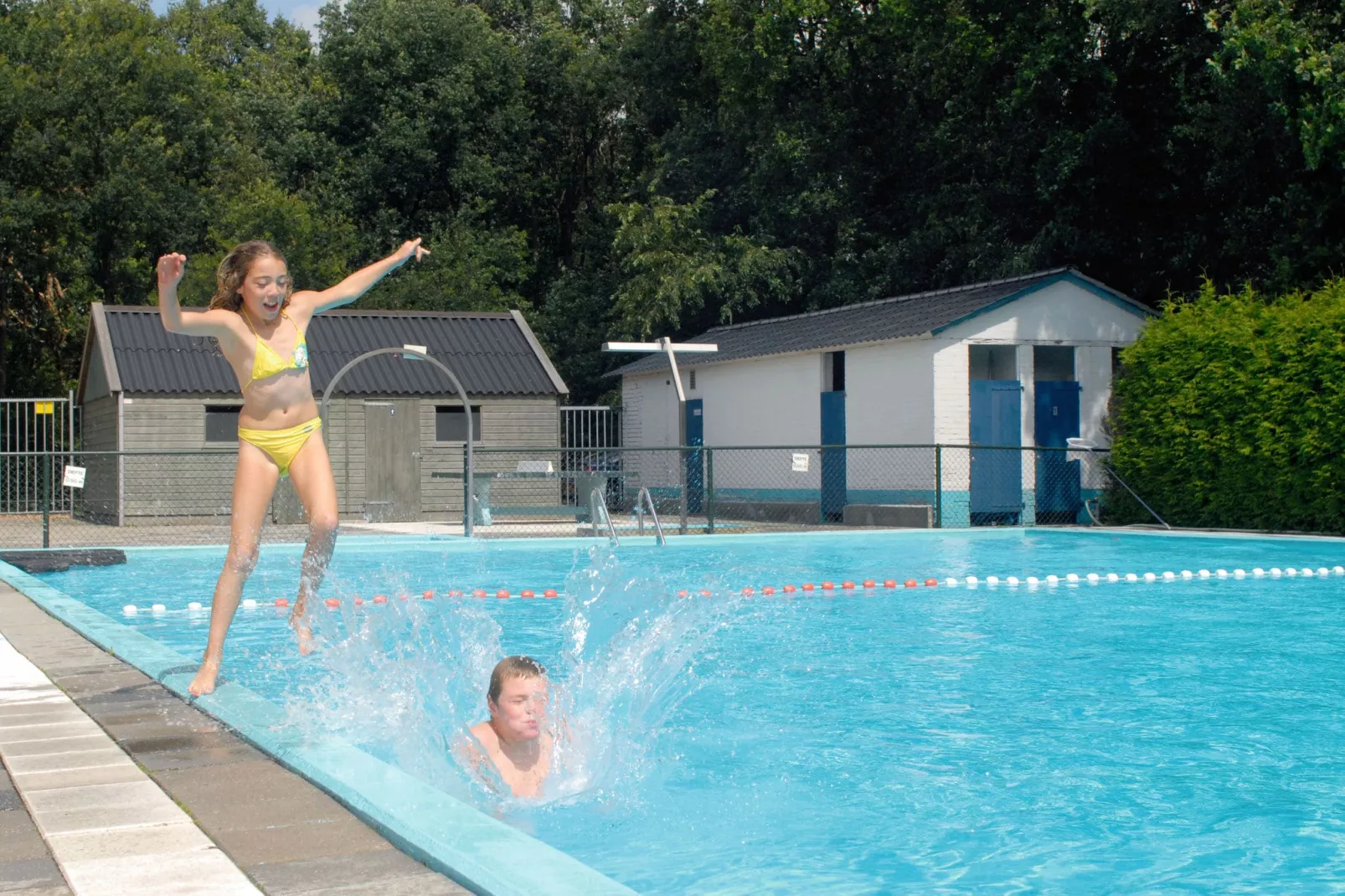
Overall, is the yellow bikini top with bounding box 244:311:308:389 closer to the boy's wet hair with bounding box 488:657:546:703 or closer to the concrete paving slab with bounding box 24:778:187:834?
the boy's wet hair with bounding box 488:657:546:703

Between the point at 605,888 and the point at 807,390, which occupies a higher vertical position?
the point at 807,390

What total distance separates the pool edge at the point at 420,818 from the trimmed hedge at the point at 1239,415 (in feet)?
56.4

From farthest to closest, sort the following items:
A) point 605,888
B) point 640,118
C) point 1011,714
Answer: point 640,118
point 1011,714
point 605,888

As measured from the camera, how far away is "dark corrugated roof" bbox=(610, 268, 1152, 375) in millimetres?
24641

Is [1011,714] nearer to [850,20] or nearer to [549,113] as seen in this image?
[850,20]

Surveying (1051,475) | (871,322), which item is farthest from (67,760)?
(871,322)

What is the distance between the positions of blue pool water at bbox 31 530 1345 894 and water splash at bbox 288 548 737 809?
18 millimetres

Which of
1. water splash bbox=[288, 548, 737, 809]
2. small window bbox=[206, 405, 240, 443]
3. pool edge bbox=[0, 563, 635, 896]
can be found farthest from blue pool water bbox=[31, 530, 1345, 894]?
small window bbox=[206, 405, 240, 443]

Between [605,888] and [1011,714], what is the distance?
484 cm

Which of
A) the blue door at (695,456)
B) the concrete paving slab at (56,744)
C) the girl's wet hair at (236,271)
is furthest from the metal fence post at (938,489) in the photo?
the concrete paving slab at (56,744)

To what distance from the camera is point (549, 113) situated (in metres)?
45.8

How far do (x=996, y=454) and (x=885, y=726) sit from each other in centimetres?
1717

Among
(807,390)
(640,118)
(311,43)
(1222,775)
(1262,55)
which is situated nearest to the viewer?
(1222,775)

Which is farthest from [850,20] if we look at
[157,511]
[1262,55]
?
[157,511]
